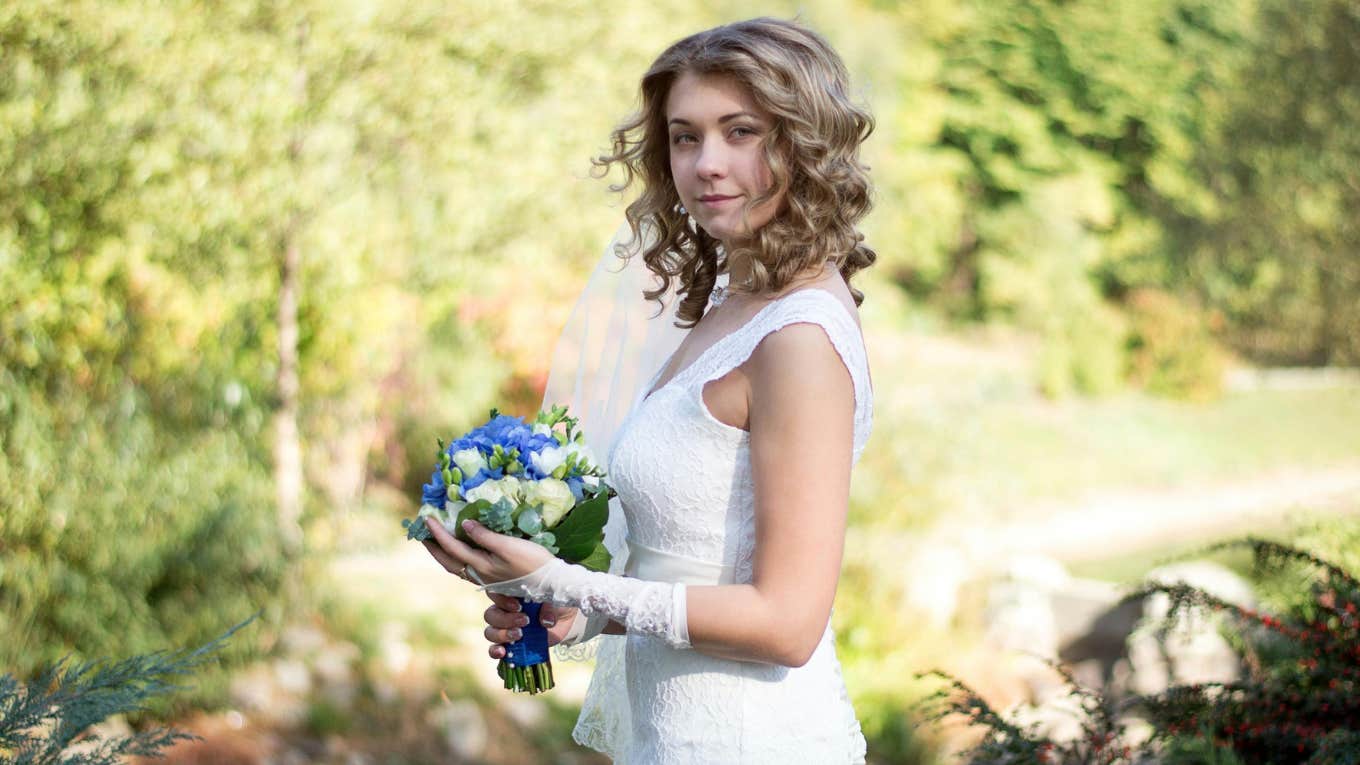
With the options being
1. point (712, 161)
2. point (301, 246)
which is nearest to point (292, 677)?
point (301, 246)

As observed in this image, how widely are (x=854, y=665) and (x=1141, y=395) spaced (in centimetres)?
1360

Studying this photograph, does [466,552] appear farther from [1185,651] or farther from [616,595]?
[1185,651]

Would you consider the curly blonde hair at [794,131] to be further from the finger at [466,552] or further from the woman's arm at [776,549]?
the finger at [466,552]

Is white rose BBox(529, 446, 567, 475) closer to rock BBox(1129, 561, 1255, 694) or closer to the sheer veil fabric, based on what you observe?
the sheer veil fabric

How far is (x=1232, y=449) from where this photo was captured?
54.0 feet

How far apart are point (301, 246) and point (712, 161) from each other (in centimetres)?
483

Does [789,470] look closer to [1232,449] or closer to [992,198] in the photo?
[1232,449]

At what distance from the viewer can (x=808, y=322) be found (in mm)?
1848

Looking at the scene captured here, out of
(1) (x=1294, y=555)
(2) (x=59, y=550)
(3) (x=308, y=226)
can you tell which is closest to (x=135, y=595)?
(2) (x=59, y=550)

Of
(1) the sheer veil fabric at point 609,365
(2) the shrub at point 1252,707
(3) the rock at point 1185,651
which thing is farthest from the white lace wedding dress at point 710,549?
(3) the rock at point 1185,651

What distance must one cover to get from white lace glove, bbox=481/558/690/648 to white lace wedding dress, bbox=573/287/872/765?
0.60 ft

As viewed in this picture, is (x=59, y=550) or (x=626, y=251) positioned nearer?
(x=626, y=251)

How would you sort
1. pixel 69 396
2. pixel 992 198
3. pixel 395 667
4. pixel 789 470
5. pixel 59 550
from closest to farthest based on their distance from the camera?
pixel 789 470
pixel 59 550
pixel 69 396
pixel 395 667
pixel 992 198

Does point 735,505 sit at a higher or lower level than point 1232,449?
higher
